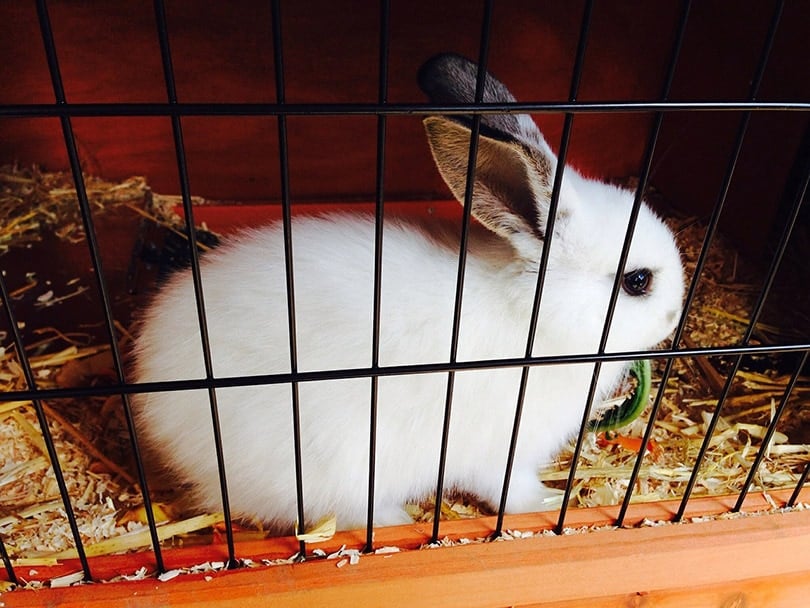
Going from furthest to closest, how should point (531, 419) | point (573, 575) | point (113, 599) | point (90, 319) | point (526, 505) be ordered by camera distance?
point (90, 319) → point (526, 505) → point (531, 419) → point (573, 575) → point (113, 599)

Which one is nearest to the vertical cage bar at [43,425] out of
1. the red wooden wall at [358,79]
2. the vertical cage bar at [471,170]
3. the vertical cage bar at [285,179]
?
the vertical cage bar at [285,179]

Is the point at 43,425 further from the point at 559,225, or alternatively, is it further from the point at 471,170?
the point at 559,225

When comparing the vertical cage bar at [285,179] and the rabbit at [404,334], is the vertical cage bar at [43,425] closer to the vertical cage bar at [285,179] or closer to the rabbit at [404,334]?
the rabbit at [404,334]

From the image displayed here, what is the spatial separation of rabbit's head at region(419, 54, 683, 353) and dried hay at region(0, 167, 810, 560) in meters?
0.32

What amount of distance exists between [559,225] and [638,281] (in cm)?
21

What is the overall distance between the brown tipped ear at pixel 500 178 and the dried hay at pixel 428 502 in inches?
23.7

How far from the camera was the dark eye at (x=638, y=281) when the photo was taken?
135cm

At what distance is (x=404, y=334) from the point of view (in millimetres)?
1264

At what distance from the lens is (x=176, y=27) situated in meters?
1.96

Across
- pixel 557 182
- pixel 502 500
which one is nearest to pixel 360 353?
pixel 502 500

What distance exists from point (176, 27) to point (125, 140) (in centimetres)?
39

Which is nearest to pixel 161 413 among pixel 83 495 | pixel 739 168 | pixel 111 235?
pixel 83 495

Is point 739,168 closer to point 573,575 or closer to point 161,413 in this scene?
point 573,575

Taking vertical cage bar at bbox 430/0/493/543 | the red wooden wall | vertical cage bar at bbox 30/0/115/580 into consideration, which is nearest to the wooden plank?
vertical cage bar at bbox 430/0/493/543
